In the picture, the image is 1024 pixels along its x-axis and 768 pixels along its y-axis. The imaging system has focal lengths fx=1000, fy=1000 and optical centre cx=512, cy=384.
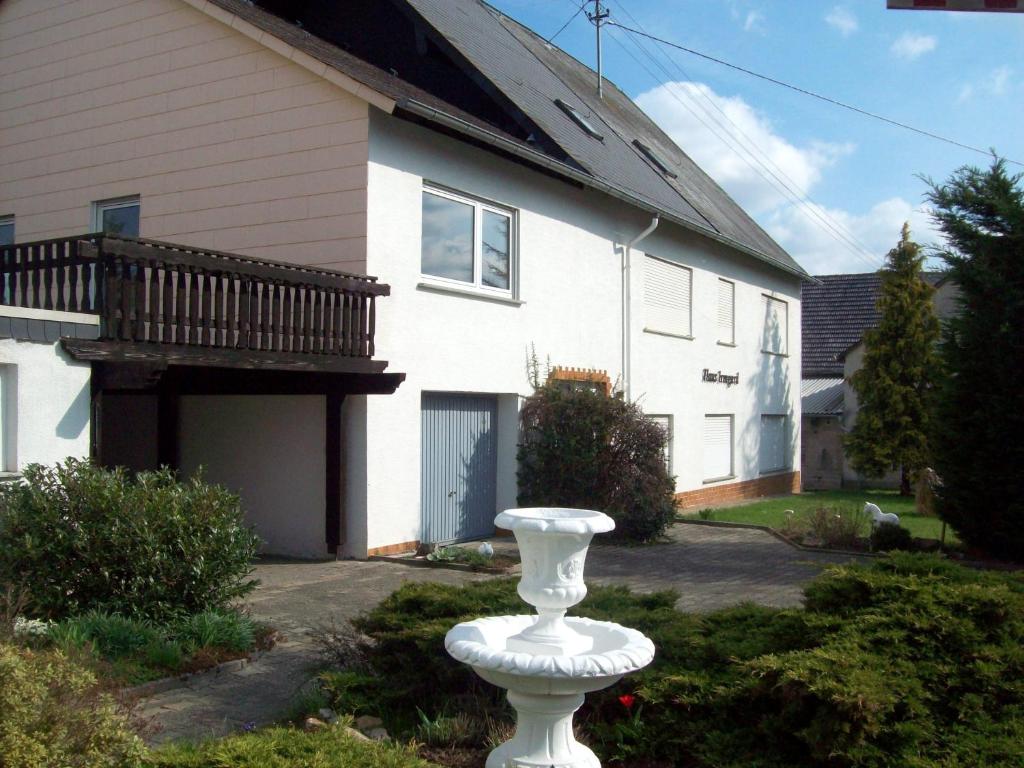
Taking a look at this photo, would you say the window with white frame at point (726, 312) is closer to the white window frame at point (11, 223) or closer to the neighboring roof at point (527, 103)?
the neighboring roof at point (527, 103)

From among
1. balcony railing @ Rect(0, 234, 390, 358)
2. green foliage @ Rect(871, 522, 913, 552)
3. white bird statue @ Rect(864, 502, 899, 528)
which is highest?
balcony railing @ Rect(0, 234, 390, 358)

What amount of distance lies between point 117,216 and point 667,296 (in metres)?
9.71

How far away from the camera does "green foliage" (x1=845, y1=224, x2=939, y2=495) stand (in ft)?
79.6

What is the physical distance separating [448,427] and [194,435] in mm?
3360

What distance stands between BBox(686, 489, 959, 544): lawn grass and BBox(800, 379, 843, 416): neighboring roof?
324 centimetres

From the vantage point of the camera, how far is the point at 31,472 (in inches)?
288

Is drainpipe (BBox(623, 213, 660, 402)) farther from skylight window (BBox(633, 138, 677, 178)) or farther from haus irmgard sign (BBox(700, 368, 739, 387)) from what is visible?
skylight window (BBox(633, 138, 677, 178))

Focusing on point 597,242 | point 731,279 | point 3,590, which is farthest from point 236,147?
point 731,279

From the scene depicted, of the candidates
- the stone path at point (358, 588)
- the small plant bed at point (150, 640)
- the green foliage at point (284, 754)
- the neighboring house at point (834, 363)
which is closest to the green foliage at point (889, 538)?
the stone path at point (358, 588)

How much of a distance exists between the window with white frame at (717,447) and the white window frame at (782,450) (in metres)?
1.86

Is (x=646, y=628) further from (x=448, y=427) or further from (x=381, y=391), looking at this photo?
(x=448, y=427)

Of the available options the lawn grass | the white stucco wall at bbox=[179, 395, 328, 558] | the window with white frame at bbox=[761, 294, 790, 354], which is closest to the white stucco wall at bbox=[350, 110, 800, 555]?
the white stucco wall at bbox=[179, 395, 328, 558]

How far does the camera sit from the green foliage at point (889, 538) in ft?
41.4

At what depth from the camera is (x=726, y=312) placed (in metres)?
21.6
